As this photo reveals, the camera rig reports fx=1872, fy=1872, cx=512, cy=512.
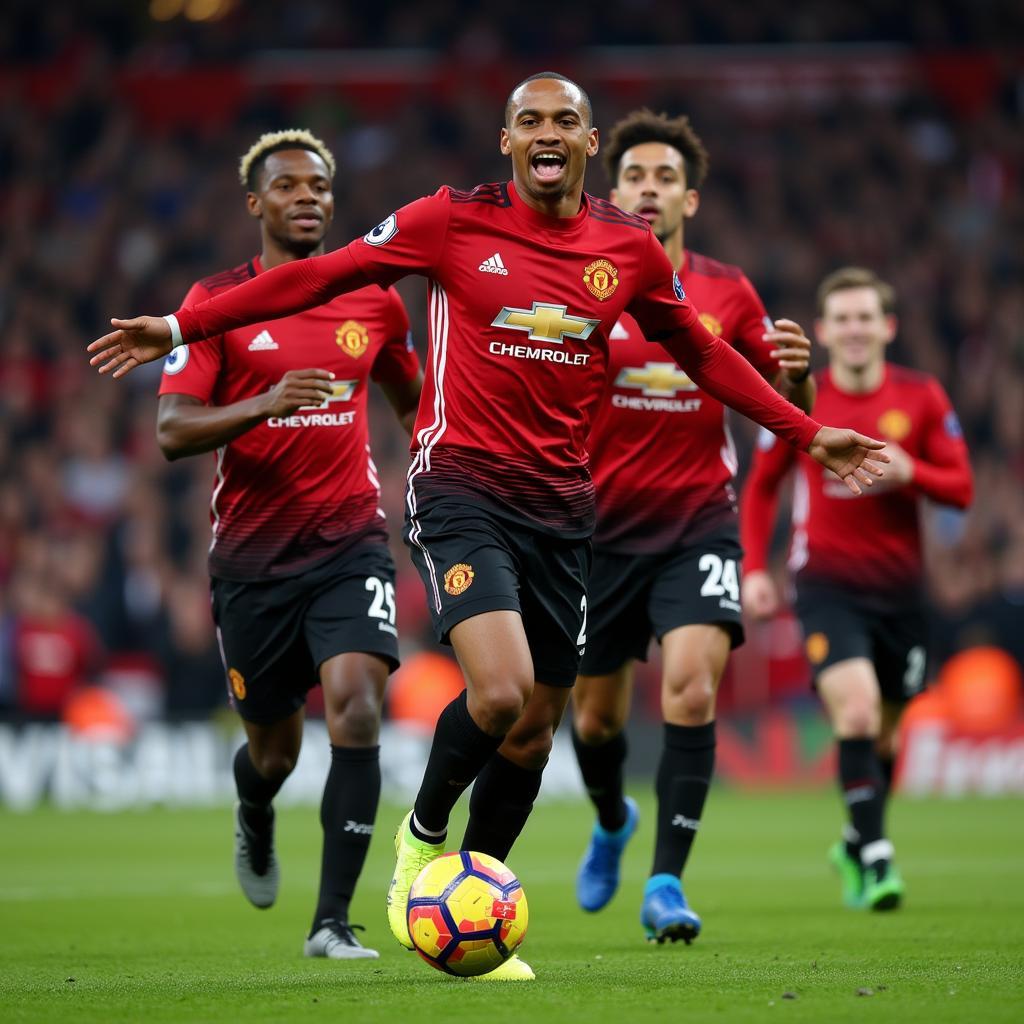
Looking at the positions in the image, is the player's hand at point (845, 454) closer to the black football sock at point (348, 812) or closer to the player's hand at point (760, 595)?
the black football sock at point (348, 812)

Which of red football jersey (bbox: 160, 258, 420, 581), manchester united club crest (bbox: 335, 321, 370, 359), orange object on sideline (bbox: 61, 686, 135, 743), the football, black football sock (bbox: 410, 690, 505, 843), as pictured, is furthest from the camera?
orange object on sideline (bbox: 61, 686, 135, 743)

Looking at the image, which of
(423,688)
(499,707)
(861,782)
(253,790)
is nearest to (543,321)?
(499,707)

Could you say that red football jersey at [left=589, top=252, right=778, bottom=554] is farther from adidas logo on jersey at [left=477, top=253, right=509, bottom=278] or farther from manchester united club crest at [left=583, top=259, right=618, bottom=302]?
adidas logo on jersey at [left=477, top=253, right=509, bottom=278]

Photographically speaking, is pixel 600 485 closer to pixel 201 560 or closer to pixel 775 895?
pixel 775 895

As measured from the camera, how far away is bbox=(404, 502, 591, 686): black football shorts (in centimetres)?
554

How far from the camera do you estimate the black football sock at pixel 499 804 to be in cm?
590

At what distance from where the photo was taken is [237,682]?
7137 millimetres

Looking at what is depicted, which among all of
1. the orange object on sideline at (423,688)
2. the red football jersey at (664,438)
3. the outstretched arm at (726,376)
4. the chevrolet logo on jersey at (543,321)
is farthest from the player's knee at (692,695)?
the orange object on sideline at (423,688)

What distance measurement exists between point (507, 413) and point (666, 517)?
1.86 meters

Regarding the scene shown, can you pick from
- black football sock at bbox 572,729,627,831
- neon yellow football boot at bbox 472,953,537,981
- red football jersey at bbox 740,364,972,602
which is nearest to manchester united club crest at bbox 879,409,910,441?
red football jersey at bbox 740,364,972,602

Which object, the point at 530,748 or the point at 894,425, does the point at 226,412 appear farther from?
the point at 894,425

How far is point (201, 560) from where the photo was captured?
1864 centimetres

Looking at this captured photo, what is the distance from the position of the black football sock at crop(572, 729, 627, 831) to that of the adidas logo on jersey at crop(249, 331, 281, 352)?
214 centimetres

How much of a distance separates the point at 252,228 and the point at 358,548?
16401 mm
